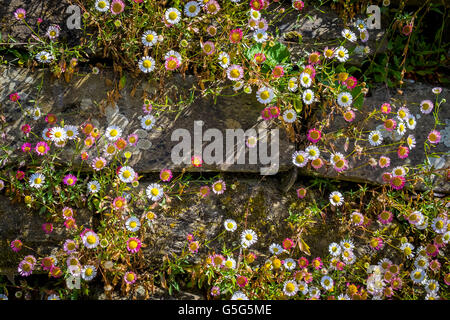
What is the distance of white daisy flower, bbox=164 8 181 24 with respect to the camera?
108 inches

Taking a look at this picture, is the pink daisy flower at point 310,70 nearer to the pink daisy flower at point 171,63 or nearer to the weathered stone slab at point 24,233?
the pink daisy flower at point 171,63

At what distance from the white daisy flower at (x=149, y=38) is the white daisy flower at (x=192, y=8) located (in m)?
0.26

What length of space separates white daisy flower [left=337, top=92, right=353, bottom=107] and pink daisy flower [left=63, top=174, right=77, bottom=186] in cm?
178

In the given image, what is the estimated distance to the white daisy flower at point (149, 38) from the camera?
2.75 m

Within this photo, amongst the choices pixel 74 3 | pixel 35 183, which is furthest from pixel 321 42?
pixel 35 183

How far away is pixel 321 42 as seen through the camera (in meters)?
3.10

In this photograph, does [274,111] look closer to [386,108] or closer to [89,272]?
[386,108]

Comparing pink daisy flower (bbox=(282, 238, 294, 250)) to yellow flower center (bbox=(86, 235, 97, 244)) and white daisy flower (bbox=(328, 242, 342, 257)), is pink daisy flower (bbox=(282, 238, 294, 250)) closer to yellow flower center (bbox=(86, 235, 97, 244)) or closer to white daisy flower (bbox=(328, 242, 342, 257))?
white daisy flower (bbox=(328, 242, 342, 257))

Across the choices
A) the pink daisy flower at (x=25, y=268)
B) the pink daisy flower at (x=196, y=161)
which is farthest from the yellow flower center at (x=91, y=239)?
the pink daisy flower at (x=196, y=161)

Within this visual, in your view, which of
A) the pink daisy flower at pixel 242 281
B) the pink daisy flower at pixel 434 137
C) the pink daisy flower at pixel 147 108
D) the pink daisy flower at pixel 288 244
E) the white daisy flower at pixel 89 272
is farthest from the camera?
the pink daisy flower at pixel 434 137

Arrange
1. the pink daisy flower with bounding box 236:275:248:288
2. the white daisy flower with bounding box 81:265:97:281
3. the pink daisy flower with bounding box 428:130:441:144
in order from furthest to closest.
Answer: the pink daisy flower with bounding box 428:130:441:144, the pink daisy flower with bounding box 236:275:248:288, the white daisy flower with bounding box 81:265:97:281

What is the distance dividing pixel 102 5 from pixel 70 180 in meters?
1.11

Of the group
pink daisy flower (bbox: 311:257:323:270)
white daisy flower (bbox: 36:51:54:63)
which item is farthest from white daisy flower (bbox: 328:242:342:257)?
white daisy flower (bbox: 36:51:54:63)

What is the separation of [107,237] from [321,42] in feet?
6.55
